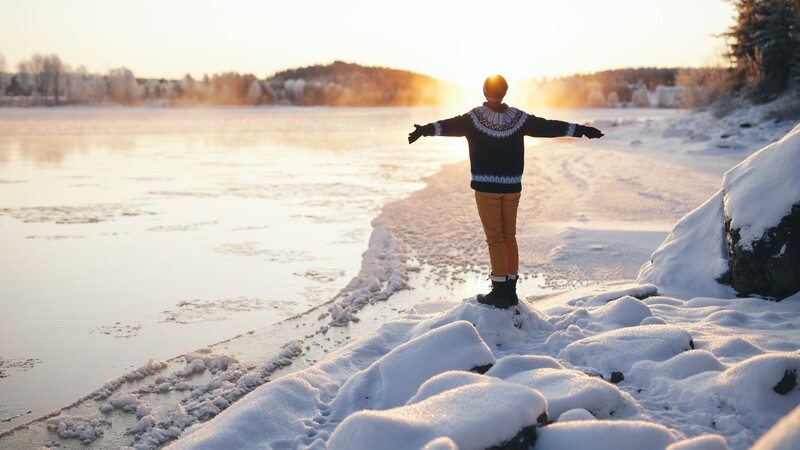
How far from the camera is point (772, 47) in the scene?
25.8 metres

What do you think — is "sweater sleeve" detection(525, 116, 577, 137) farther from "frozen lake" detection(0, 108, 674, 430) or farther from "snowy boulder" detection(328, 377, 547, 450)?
"frozen lake" detection(0, 108, 674, 430)

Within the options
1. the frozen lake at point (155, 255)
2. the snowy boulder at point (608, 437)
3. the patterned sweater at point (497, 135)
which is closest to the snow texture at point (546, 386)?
the snowy boulder at point (608, 437)

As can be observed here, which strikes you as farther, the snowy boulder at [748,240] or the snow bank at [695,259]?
the snow bank at [695,259]

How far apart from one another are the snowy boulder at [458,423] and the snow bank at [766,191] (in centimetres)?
325

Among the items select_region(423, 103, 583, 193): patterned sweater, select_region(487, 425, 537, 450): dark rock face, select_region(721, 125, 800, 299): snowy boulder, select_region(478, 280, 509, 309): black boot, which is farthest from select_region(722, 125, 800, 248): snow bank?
select_region(487, 425, 537, 450): dark rock face

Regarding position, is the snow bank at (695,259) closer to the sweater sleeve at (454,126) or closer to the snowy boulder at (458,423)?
the sweater sleeve at (454,126)

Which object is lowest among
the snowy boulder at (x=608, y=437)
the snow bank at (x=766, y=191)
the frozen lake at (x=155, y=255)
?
the frozen lake at (x=155, y=255)

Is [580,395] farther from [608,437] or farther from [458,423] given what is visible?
[458,423]

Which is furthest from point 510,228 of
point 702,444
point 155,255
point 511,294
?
point 155,255

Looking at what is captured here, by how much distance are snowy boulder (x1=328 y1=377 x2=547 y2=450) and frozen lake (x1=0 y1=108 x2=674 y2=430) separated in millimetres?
2701

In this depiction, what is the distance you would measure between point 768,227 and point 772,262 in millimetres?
281

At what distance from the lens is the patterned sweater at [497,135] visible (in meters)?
4.63

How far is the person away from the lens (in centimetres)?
464

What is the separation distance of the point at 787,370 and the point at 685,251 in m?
2.93
